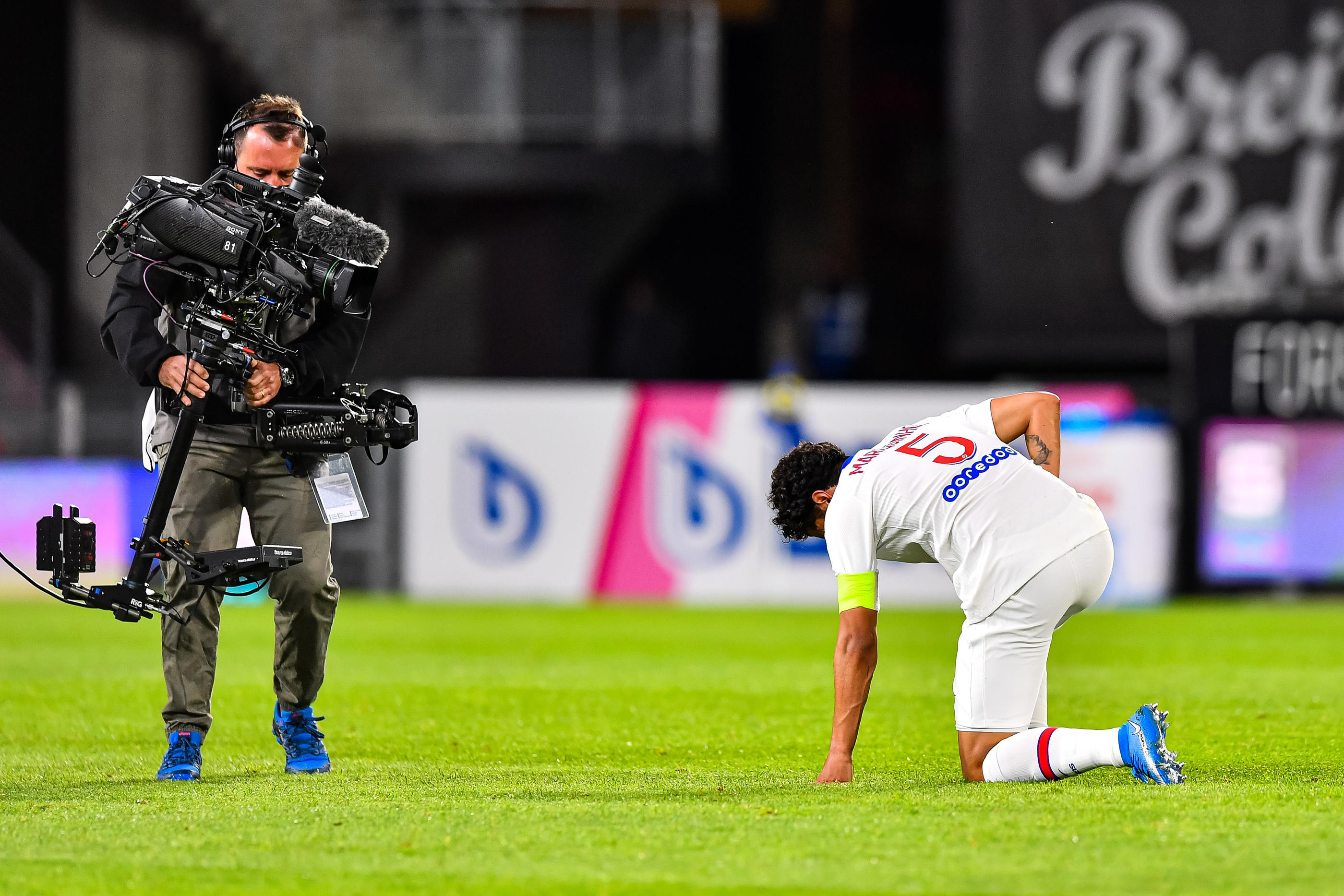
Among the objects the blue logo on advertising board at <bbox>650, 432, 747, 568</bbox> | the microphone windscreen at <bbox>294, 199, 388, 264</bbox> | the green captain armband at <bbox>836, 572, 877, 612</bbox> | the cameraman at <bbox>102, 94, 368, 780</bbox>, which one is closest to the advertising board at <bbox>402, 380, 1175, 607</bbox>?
the blue logo on advertising board at <bbox>650, 432, 747, 568</bbox>

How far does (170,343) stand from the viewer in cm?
662

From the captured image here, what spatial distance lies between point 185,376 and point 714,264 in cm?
2047

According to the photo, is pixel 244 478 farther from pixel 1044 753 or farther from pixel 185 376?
pixel 1044 753

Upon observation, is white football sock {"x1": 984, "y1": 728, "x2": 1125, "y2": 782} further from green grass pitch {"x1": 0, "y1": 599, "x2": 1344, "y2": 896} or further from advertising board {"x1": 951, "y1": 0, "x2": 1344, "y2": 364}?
advertising board {"x1": 951, "y1": 0, "x2": 1344, "y2": 364}

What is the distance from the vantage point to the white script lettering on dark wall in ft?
65.3

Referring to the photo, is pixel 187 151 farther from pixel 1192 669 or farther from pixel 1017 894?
pixel 1017 894

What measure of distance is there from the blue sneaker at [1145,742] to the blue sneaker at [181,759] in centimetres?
312

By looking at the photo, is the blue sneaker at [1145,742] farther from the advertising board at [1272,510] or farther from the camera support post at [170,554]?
the advertising board at [1272,510]

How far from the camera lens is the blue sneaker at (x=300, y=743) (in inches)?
272

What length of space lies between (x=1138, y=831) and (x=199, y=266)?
11.7ft

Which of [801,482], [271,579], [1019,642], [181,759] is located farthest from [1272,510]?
[181,759]

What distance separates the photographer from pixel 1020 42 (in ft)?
65.8

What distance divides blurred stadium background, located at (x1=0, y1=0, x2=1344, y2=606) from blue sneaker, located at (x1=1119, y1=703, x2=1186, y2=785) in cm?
988

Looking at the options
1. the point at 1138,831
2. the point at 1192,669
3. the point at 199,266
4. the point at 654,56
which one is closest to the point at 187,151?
the point at 654,56
